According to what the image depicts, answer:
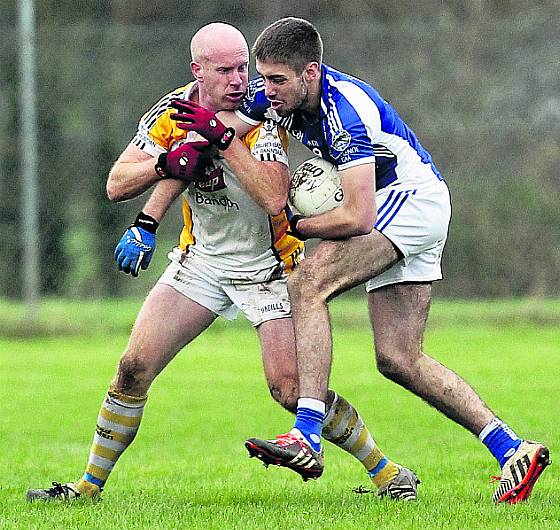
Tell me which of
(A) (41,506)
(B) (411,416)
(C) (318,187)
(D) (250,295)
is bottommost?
(B) (411,416)

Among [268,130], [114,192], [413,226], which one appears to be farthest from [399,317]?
[114,192]

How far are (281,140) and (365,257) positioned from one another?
2.35 feet

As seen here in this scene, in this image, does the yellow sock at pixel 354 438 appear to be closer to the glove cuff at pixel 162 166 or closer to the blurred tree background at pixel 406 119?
the glove cuff at pixel 162 166

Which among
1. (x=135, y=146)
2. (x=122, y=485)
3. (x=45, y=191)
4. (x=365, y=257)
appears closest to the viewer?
(x=365, y=257)

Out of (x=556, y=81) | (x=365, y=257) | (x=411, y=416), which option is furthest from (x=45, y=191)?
(x=365, y=257)

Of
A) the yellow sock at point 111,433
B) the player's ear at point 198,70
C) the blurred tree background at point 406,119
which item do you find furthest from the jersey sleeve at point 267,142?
the blurred tree background at point 406,119

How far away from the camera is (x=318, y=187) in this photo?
590cm

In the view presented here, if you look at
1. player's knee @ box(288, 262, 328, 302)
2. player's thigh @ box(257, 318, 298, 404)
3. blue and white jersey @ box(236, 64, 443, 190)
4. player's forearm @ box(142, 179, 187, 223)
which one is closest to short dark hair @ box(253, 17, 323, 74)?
blue and white jersey @ box(236, 64, 443, 190)

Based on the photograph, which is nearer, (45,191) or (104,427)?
(104,427)

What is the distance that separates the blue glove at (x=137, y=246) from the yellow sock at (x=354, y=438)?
115 centimetres

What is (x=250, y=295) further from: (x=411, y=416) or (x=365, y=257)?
(x=411, y=416)

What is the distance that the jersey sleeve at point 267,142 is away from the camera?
19.7ft

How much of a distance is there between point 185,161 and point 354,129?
30.3 inches

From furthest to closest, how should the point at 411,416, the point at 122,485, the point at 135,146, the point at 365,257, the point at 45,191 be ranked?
the point at 45,191, the point at 411,416, the point at 122,485, the point at 135,146, the point at 365,257
